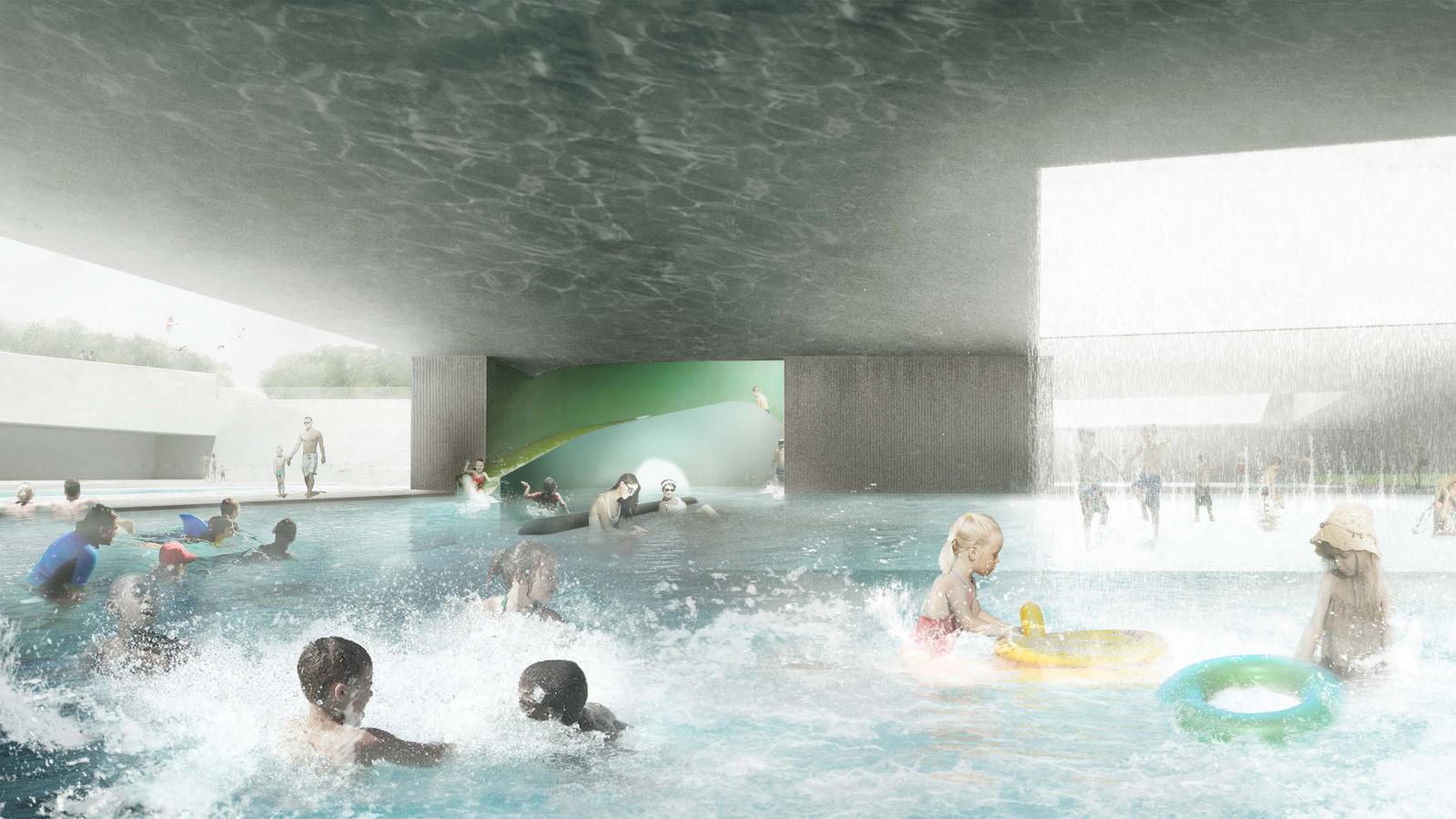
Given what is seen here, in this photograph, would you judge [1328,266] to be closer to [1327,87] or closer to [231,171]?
[1327,87]

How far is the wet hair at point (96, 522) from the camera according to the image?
21.1ft

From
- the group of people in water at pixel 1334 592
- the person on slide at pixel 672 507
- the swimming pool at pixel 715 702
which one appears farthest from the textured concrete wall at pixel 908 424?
the group of people in water at pixel 1334 592

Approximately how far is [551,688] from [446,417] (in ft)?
59.2

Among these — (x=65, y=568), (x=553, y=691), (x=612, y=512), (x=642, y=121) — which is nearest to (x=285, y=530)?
(x=65, y=568)

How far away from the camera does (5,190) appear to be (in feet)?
32.0

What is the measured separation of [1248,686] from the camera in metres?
4.29

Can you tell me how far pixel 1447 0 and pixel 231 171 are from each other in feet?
29.8

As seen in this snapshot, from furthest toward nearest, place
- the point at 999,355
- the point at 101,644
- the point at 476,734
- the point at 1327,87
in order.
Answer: the point at 999,355
the point at 1327,87
the point at 101,644
the point at 476,734

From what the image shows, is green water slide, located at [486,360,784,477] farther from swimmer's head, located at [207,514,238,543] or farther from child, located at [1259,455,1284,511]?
swimmer's head, located at [207,514,238,543]

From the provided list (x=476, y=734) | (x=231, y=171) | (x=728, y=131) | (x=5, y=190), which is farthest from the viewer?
(x=5, y=190)

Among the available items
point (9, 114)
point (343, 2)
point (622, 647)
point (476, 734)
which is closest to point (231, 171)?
point (9, 114)

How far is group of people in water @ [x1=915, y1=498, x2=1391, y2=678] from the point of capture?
12.7 feet

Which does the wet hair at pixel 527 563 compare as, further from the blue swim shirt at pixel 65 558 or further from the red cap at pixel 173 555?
the red cap at pixel 173 555

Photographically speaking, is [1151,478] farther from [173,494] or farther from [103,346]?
[103,346]
